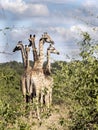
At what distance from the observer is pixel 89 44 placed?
750 cm

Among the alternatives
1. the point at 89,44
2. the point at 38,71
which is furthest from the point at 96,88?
the point at 38,71

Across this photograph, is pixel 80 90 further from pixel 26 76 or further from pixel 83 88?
pixel 26 76

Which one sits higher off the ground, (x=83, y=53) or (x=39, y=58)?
(x=83, y=53)

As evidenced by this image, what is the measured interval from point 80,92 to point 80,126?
1.72ft

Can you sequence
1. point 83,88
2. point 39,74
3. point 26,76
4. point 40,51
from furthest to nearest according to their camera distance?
1. point 40,51
2. point 26,76
3. point 39,74
4. point 83,88

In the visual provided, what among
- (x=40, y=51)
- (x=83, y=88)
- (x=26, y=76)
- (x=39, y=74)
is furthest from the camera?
(x=40, y=51)

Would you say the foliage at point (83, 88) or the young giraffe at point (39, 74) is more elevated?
the foliage at point (83, 88)

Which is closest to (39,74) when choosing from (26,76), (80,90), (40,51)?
(26,76)

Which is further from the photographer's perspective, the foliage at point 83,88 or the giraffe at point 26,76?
the giraffe at point 26,76

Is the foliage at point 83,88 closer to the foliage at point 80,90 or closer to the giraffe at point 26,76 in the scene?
the foliage at point 80,90

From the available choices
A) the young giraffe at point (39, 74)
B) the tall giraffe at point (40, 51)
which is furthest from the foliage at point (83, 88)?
the tall giraffe at point (40, 51)

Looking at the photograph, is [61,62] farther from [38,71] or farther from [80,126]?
[38,71]

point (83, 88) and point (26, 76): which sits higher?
point (83, 88)

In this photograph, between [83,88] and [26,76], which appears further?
[26,76]
